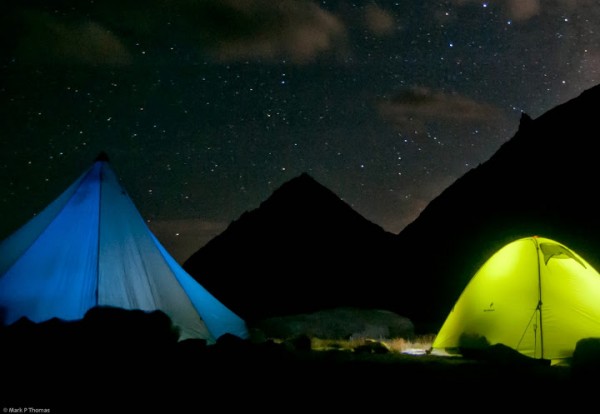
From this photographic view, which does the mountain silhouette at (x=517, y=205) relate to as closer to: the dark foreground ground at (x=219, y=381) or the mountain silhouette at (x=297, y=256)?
the mountain silhouette at (x=297, y=256)

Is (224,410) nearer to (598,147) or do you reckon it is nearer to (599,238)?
(599,238)

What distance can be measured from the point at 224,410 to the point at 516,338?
21.7 ft

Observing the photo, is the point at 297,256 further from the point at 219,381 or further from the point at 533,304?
the point at 219,381

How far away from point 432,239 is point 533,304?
6607 cm

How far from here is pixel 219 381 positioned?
18.7ft

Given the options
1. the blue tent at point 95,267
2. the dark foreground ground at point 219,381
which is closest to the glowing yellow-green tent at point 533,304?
the dark foreground ground at point 219,381

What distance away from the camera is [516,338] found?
31.9ft

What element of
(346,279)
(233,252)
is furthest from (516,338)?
(233,252)

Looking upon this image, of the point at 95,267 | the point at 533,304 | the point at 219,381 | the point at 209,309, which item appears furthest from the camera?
the point at 209,309

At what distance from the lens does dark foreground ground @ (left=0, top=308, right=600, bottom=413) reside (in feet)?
16.8

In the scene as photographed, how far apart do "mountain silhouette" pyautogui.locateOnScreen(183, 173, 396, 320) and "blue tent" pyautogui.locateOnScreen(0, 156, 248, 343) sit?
172ft

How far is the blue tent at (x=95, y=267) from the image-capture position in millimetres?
9000

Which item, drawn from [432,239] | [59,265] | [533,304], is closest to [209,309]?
[59,265]

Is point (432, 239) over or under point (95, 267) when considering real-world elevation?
over
